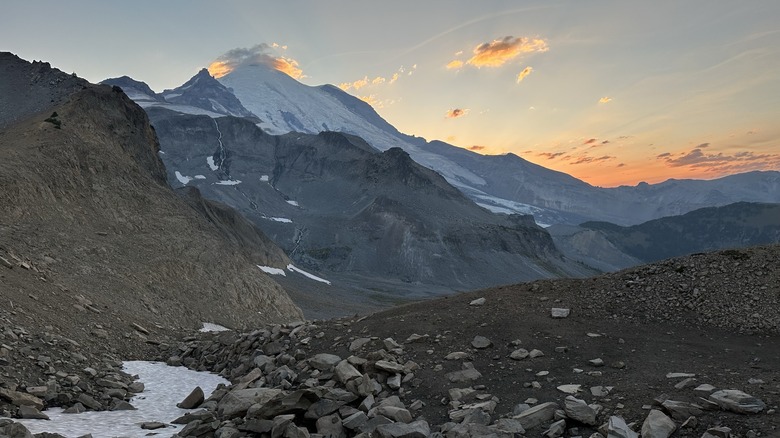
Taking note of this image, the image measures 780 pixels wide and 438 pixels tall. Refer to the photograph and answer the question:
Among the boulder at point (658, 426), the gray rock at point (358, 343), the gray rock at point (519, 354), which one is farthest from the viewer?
the gray rock at point (358, 343)

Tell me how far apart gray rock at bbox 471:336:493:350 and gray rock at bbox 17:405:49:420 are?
12.4 meters

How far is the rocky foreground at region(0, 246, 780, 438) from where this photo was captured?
35.0ft

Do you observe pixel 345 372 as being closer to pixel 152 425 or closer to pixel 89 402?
pixel 152 425

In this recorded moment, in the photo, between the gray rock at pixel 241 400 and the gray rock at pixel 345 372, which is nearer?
the gray rock at pixel 241 400

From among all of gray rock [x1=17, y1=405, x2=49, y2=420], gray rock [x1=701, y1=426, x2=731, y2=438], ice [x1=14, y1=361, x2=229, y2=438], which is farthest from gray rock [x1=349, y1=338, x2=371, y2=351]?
gray rock [x1=701, y1=426, x2=731, y2=438]

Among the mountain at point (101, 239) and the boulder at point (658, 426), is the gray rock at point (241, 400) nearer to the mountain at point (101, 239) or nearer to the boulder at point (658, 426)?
the boulder at point (658, 426)

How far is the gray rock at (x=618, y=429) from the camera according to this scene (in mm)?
9562

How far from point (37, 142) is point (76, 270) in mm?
23170

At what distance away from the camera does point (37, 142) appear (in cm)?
4819

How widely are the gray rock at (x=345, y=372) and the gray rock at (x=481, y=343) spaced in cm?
427

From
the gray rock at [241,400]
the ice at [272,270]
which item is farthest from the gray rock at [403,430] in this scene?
the ice at [272,270]

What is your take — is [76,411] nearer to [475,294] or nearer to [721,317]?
[475,294]

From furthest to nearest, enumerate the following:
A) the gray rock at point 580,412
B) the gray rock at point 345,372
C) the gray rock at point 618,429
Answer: the gray rock at point 345,372 < the gray rock at point 580,412 < the gray rock at point 618,429

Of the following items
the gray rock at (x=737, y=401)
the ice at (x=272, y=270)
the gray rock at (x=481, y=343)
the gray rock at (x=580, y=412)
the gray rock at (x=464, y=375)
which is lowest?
the ice at (x=272, y=270)
